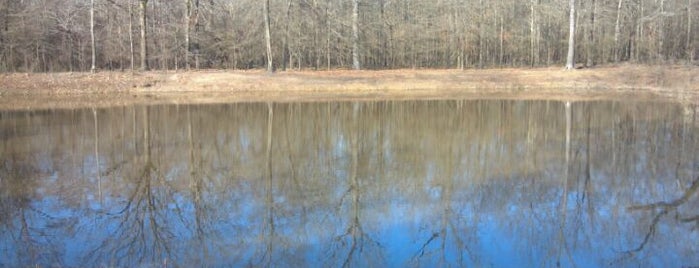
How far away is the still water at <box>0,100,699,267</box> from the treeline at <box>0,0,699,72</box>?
80.4 ft

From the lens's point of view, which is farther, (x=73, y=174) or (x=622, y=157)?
(x=622, y=157)

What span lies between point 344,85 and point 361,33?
488 inches

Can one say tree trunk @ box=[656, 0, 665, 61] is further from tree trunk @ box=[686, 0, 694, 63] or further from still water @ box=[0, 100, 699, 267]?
still water @ box=[0, 100, 699, 267]

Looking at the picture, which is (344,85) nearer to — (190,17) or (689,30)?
(190,17)

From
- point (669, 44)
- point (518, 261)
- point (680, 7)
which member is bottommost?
point (518, 261)

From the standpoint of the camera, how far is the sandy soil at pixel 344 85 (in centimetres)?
2748

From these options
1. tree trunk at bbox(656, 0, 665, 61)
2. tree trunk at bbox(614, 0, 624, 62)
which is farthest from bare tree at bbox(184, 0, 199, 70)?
tree trunk at bbox(656, 0, 665, 61)

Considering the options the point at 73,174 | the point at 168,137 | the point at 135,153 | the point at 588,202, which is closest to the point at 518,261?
the point at 588,202

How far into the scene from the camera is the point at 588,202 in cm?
884

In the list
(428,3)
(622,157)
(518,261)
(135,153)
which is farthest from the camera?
(428,3)

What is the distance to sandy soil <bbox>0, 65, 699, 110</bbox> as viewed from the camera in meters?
27.5

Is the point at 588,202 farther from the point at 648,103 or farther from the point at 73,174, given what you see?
the point at 648,103

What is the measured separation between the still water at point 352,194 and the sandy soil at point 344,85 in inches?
409

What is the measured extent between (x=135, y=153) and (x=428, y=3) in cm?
3364
